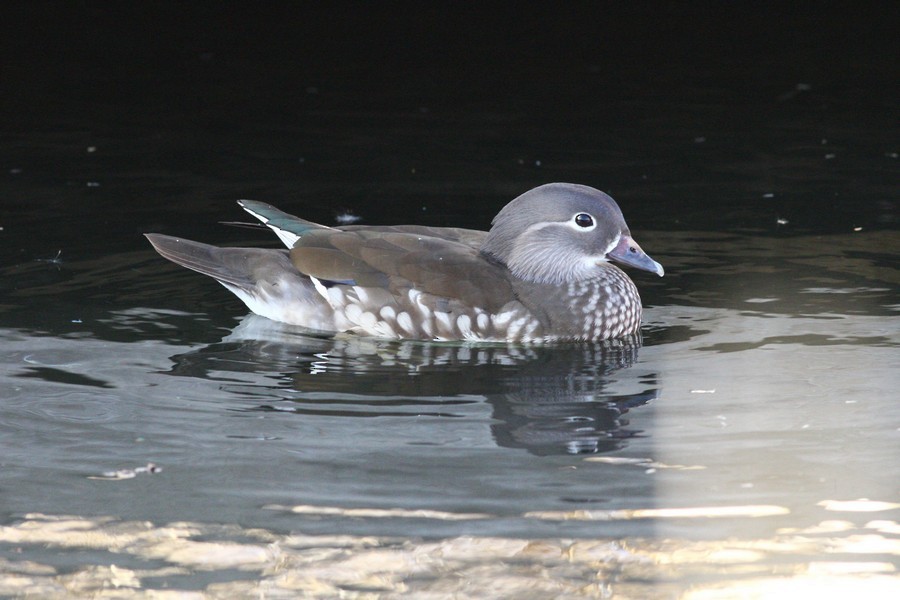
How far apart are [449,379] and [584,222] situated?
116 centimetres

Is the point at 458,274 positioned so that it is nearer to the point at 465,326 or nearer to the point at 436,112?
the point at 465,326

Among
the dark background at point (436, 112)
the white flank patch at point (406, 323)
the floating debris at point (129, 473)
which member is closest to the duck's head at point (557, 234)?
the white flank patch at point (406, 323)

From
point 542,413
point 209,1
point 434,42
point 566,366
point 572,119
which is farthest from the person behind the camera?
point 209,1

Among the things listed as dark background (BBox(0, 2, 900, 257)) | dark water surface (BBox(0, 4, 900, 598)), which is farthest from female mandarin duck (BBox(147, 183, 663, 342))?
dark background (BBox(0, 2, 900, 257))

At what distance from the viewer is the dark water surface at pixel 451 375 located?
4.49 m

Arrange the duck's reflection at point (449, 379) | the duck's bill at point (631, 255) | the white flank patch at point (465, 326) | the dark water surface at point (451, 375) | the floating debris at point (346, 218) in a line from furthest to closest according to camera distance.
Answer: the floating debris at point (346, 218)
the duck's bill at point (631, 255)
the white flank patch at point (465, 326)
the duck's reflection at point (449, 379)
the dark water surface at point (451, 375)

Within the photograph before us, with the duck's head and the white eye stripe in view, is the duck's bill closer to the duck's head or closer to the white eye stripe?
the duck's head

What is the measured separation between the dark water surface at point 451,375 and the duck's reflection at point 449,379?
0.06ft

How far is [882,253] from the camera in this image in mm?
7898

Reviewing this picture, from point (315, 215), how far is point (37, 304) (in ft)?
6.93

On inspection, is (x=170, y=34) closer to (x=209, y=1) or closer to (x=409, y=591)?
(x=209, y=1)

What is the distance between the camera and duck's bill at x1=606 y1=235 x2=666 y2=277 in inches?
268

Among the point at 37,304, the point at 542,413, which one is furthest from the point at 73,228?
the point at 542,413

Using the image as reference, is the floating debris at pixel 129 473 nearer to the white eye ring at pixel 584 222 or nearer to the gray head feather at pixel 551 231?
the gray head feather at pixel 551 231
